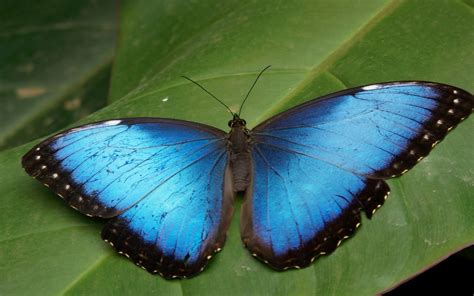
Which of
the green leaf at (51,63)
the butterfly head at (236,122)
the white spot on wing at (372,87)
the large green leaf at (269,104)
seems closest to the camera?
the large green leaf at (269,104)

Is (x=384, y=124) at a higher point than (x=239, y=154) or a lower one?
higher

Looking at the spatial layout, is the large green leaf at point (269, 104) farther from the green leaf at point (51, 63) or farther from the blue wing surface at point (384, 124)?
the green leaf at point (51, 63)

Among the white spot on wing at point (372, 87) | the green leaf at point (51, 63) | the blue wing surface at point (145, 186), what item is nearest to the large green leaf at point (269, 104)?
the blue wing surface at point (145, 186)

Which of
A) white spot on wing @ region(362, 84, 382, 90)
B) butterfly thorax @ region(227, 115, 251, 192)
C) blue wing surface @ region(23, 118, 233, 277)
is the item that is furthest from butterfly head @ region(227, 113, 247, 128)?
white spot on wing @ region(362, 84, 382, 90)

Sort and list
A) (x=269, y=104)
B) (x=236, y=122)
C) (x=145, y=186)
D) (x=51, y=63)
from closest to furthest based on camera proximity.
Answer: (x=145, y=186), (x=236, y=122), (x=269, y=104), (x=51, y=63)

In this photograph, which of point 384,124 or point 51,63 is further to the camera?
point 51,63

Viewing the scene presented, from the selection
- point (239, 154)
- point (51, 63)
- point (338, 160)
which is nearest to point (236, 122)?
point (239, 154)

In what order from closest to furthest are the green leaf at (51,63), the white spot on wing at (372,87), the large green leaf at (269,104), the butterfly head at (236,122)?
the large green leaf at (269,104) → the white spot on wing at (372,87) → the butterfly head at (236,122) → the green leaf at (51,63)

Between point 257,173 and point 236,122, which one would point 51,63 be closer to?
point 236,122
